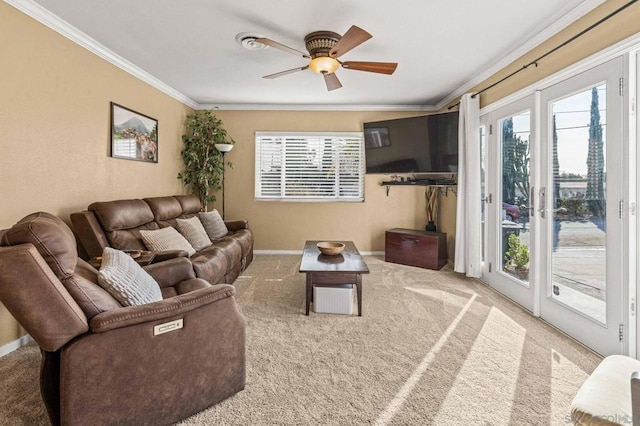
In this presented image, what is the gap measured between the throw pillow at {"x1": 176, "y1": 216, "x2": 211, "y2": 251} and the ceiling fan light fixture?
2.25 meters

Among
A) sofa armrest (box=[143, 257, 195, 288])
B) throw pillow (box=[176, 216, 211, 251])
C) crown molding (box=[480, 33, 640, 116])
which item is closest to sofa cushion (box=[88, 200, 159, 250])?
throw pillow (box=[176, 216, 211, 251])

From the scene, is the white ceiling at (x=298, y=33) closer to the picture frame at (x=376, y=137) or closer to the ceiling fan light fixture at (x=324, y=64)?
the ceiling fan light fixture at (x=324, y=64)

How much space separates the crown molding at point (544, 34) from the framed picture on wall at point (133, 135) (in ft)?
13.4

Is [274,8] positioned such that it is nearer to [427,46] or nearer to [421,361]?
[427,46]

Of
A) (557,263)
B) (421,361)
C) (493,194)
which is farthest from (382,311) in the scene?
(493,194)

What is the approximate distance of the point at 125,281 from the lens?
1681 mm

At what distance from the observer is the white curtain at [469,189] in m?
3.87

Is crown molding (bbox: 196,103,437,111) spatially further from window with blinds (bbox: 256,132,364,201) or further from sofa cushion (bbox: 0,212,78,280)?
sofa cushion (bbox: 0,212,78,280)

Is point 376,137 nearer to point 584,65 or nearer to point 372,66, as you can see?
point 372,66

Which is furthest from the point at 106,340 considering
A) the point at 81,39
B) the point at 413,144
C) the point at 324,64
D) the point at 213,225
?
the point at 413,144

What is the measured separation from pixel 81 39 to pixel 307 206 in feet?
11.7

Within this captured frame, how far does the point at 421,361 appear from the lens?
214 cm

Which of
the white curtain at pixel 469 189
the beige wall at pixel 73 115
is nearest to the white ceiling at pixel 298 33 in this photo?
the beige wall at pixel 73 115

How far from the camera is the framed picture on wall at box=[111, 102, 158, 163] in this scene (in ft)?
11.1
